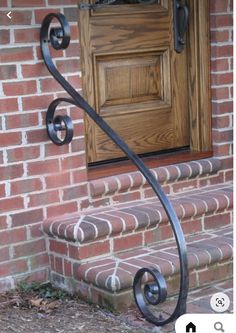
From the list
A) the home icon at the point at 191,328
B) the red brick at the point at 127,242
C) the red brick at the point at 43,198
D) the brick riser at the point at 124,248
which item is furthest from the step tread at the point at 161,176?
the home icon at the point at 191,328

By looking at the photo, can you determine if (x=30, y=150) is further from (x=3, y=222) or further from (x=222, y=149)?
(x=222, y=149)

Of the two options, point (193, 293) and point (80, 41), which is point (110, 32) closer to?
point (80, 41)

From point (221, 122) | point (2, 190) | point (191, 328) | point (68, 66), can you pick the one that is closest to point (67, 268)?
point (2, 190)

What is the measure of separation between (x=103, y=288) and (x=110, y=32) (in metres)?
1.45

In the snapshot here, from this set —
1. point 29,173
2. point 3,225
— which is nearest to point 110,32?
point 29,173

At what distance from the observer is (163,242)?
404 centimetres

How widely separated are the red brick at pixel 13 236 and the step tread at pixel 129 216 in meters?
0.12

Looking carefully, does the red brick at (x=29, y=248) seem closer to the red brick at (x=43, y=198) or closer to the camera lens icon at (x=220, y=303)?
the red brick at (x=43, y=198)

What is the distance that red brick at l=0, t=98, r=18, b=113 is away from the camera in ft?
12.2

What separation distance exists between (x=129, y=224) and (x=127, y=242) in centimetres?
11

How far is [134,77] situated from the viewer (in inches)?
171

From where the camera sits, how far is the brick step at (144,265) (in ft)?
11.7

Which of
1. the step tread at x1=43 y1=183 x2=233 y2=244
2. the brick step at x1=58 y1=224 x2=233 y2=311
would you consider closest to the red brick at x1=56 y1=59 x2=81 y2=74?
the step tread at x1=43 y1=183 x2=233 y2=244

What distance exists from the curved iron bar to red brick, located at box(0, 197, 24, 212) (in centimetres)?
35
